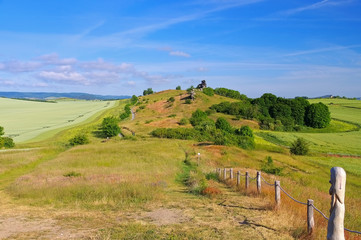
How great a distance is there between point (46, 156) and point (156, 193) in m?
30.7

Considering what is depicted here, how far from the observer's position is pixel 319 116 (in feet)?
326

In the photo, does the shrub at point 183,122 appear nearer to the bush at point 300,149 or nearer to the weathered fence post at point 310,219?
the bush at point 300,149

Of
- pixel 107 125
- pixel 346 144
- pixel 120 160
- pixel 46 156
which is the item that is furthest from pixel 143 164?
pixel 346 144

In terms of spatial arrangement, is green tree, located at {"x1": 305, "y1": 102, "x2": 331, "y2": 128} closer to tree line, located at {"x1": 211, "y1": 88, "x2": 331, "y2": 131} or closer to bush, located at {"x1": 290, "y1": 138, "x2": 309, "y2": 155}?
tree line, located at {"x1": 211, "y1": 88, "x2": 331, "y2": 131}

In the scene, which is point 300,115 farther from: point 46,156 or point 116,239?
point 116,239

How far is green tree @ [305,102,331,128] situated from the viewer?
98812 mm

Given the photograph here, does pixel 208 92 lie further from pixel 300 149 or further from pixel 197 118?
pixel 300 149

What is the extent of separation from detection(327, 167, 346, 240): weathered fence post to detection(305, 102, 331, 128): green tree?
329 feet

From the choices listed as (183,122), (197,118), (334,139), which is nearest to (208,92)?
(197,118)

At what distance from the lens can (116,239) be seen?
33.9ft

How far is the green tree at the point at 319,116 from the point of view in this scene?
9881 cm

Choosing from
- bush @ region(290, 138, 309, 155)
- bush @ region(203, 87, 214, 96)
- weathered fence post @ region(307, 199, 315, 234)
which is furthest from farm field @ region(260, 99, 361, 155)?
weathered fence post @ region(307, 199, 315, 234)

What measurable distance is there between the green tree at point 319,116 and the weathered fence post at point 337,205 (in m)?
100

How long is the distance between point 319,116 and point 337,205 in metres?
101
